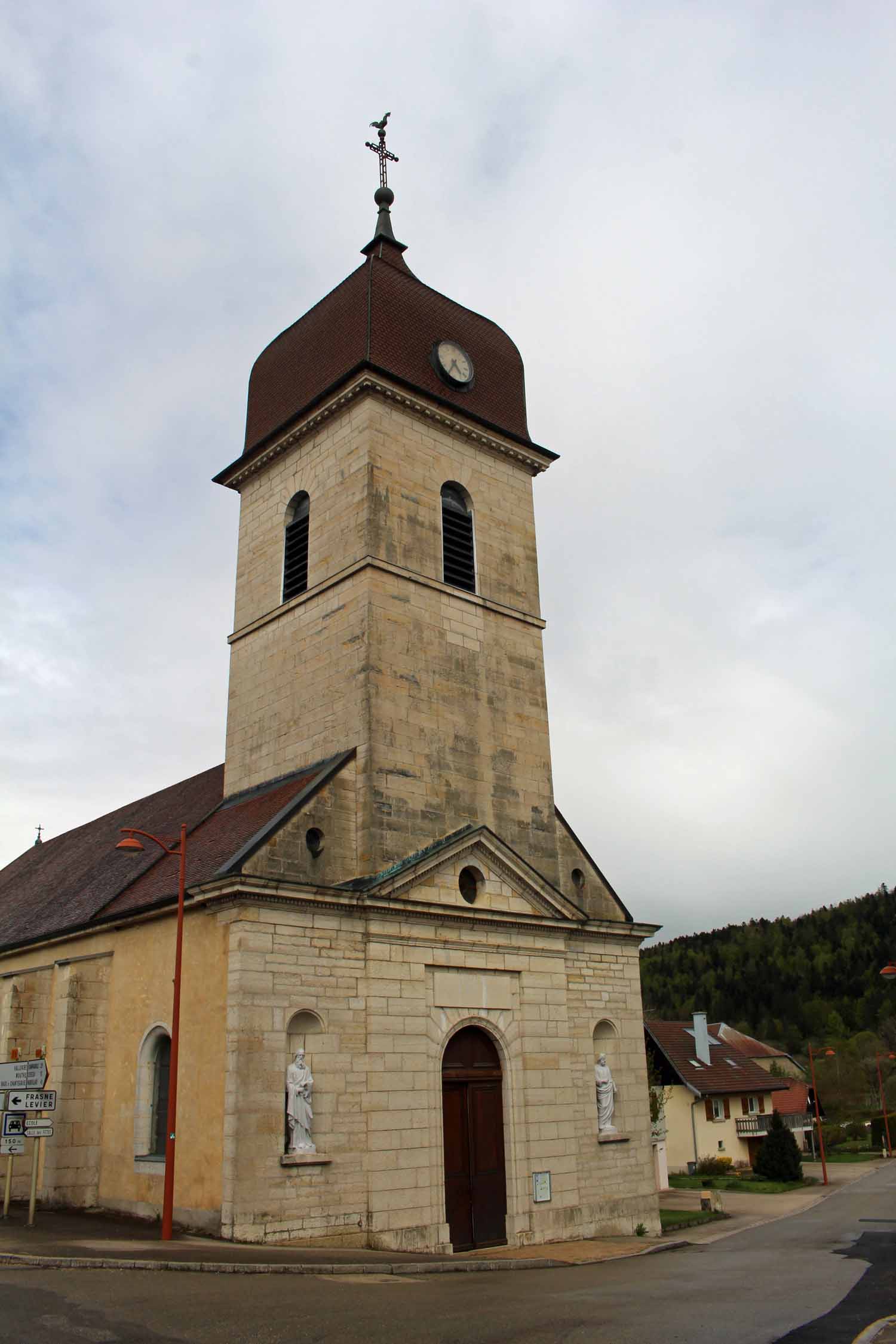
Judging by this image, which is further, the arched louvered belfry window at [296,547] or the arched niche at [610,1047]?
the arched louvered belfry window at [296,547]

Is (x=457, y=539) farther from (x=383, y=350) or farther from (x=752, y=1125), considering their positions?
(x=752, y=1125)

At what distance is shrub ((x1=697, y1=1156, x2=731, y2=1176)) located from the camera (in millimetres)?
47812

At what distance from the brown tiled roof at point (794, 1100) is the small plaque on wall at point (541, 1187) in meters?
52.9

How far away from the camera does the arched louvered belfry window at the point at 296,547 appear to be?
2206cm

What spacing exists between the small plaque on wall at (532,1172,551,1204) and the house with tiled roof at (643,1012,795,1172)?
1009 inches

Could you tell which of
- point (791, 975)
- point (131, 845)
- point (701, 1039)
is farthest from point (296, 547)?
point (791, 975)

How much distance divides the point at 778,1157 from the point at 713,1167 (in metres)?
5.07

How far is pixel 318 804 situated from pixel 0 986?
991 centimetres

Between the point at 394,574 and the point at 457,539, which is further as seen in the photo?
the point at 457,539

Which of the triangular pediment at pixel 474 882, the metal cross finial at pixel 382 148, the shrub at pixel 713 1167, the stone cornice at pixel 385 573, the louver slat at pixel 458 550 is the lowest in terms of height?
the shrub at pixel 713 1167

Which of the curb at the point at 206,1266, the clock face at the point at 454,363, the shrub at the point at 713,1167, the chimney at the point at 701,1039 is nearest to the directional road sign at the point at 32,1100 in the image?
the curb at the point at 206,1266

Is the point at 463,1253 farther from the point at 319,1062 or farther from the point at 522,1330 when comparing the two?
the point at 522,1330

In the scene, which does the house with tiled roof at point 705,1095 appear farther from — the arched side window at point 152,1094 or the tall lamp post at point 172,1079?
the tall lamp post at point 172,1079

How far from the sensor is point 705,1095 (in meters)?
50.3
